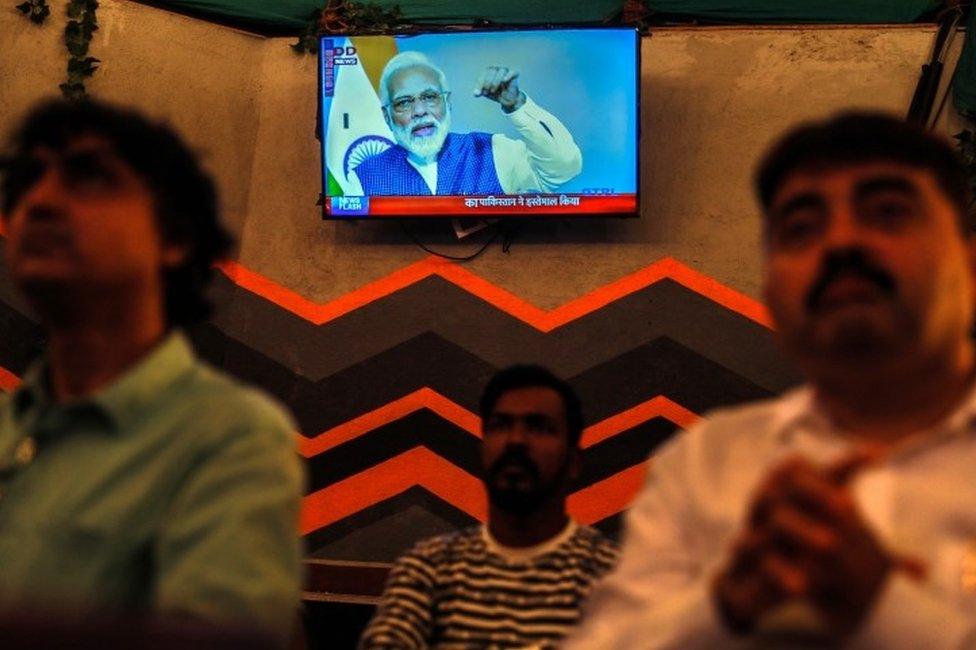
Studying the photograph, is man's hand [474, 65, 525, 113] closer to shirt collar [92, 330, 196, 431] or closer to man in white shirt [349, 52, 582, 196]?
man in white shirt [349, 52, 582, 196]

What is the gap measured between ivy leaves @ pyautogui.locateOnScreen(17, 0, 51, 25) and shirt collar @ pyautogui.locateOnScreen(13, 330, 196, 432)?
3.33 meters

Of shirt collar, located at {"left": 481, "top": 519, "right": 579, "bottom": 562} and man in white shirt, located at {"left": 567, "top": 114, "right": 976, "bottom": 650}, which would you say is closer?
man in white shirt, located at {"left": 567, "top": 114, "right": 976, "bottom": 650}

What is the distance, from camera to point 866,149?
1296 millimetres

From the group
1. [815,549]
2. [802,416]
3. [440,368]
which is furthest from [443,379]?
[815,549]

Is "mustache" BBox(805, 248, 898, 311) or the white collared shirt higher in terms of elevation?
"mustache" BBox(805, 248, 898, 311)

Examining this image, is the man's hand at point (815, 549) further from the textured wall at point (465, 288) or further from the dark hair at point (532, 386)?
the textured wall at point (465, 288)

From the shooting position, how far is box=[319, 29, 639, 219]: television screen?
13.6 ft

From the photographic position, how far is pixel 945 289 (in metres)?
1.24

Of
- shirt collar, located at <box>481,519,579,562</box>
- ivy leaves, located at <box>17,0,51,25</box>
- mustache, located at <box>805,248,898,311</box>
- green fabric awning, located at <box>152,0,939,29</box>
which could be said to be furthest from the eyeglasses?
mustache, located at <box>805,248,898,311</box>

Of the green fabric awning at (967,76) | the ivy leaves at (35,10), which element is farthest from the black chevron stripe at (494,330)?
the ivy leaves at (35,10)

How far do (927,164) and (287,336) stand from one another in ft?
11.0

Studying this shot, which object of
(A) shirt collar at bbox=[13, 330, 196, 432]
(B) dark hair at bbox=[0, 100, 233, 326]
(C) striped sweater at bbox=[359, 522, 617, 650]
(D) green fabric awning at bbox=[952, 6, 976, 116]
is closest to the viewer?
(A) shirt collar at bbox=[13, 330, 196, 432]

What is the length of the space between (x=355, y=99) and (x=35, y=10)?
1205 mm

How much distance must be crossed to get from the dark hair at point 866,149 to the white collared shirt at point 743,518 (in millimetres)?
236
